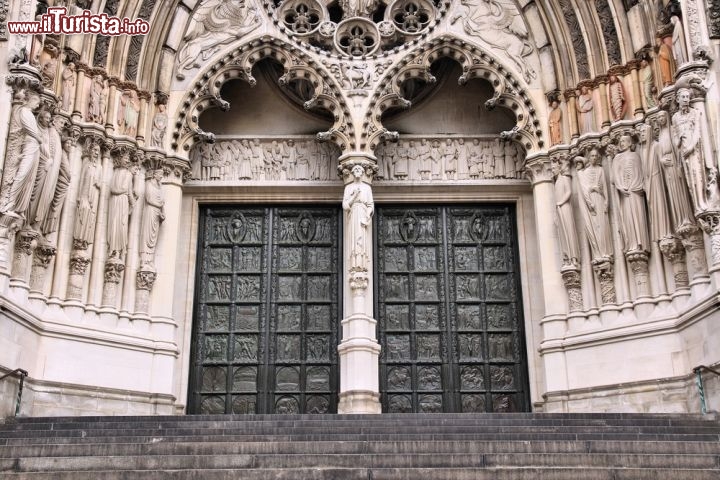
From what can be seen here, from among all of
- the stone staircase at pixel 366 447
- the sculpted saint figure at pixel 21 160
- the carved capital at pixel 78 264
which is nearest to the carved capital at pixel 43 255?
the carved capital at pixel 78 264

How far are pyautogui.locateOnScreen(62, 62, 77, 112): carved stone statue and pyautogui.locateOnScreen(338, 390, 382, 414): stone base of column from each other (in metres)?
6.39

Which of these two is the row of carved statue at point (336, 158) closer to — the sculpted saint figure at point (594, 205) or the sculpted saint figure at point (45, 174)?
the sculpted saint figure at point (594, 205)

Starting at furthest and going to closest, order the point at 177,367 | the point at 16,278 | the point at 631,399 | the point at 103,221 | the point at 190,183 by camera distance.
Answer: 1. the point at 190,183
2. the point at 177,367
3. the point at 103,221
4. the point at 631,399
5. the point at 16,278

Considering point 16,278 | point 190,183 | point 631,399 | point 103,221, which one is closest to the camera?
point 16,278

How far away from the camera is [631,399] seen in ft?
41.1

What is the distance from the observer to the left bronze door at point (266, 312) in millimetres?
14742

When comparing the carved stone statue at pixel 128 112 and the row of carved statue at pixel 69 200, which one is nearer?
the row of carved statue at pixel 69 200

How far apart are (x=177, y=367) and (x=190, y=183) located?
3420mm

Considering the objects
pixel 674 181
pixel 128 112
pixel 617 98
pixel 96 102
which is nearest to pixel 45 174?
pixel 96 102

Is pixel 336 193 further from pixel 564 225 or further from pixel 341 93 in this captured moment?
pixel 564 225

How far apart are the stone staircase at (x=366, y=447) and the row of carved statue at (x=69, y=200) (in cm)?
299

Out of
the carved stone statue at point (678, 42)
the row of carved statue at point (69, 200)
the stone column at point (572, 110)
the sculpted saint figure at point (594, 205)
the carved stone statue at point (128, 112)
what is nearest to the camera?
the row of carved statue at point (69, 200)

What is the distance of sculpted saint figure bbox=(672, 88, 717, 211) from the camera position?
37.8ft

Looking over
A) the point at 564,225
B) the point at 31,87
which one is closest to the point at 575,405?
the point at 564,225
